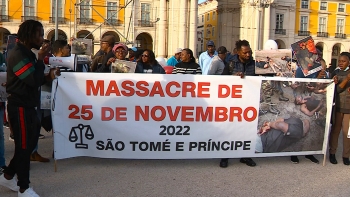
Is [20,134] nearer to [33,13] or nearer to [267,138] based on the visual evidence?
[267,138]

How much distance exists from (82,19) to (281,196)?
36.6 metres

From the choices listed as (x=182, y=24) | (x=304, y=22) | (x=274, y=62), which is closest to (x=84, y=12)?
(x=182, y=24)

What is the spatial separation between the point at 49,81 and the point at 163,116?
1.69 meters

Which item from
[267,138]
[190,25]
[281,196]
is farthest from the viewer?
[190,25]

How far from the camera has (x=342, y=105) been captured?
587 centimetres

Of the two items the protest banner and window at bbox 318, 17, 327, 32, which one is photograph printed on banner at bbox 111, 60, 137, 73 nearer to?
the protest banner

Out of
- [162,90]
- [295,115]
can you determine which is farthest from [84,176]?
[295,115]

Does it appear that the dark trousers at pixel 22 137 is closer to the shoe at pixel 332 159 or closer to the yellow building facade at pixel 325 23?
the shoe at pixel 332 159

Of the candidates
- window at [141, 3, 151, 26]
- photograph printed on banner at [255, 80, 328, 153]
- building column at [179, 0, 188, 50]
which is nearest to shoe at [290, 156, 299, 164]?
photograph printed on banner at [255, 80, 328, 153]

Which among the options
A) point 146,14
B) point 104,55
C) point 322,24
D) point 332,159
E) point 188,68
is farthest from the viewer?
point 322,24

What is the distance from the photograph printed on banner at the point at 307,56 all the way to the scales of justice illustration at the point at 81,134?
346 centimetres

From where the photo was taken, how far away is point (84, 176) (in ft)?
16.1

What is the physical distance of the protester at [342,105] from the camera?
19.1 feet

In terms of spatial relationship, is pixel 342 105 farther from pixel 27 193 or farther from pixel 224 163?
pixel 27 193
